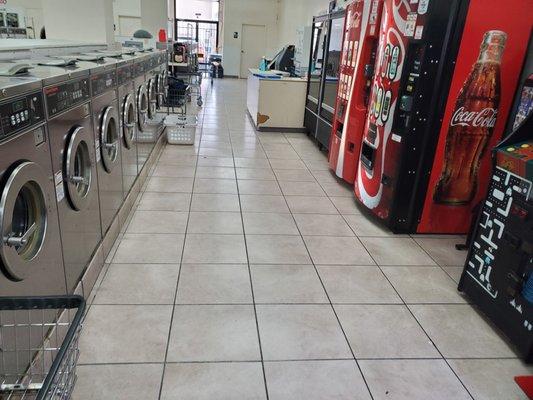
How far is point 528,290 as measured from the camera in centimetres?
203

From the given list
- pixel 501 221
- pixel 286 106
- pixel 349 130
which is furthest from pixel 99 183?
pixel 286 106

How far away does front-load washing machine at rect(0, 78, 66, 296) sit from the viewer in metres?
1.42

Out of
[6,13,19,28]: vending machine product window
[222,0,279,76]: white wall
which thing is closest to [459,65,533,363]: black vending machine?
[6,13,19,28]: vending machine product window

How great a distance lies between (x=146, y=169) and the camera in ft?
14.0

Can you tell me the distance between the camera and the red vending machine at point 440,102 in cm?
286

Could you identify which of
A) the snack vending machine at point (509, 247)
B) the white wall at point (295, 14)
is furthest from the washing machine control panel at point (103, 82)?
the white wall at point (295, 14)

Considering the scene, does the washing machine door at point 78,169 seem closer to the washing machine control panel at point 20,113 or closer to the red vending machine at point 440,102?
the washing machine control panel at point 20,113

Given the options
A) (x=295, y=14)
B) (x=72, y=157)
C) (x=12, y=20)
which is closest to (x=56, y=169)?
(x=72, y=157)

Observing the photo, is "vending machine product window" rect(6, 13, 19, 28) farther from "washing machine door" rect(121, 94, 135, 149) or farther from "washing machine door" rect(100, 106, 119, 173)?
"washing machine door" rect(100, 106, 119, 173)

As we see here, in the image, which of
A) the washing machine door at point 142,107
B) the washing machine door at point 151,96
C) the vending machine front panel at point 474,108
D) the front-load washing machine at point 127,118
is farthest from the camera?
the washing machine door at point 151,96

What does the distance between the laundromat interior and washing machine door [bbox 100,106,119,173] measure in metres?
0.02

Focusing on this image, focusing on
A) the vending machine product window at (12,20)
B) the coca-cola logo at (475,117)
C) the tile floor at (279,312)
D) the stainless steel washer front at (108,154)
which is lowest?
the tile floor at (279,312)

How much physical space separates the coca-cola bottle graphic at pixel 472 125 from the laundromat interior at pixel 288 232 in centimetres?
1

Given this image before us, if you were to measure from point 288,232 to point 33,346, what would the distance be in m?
2.05
